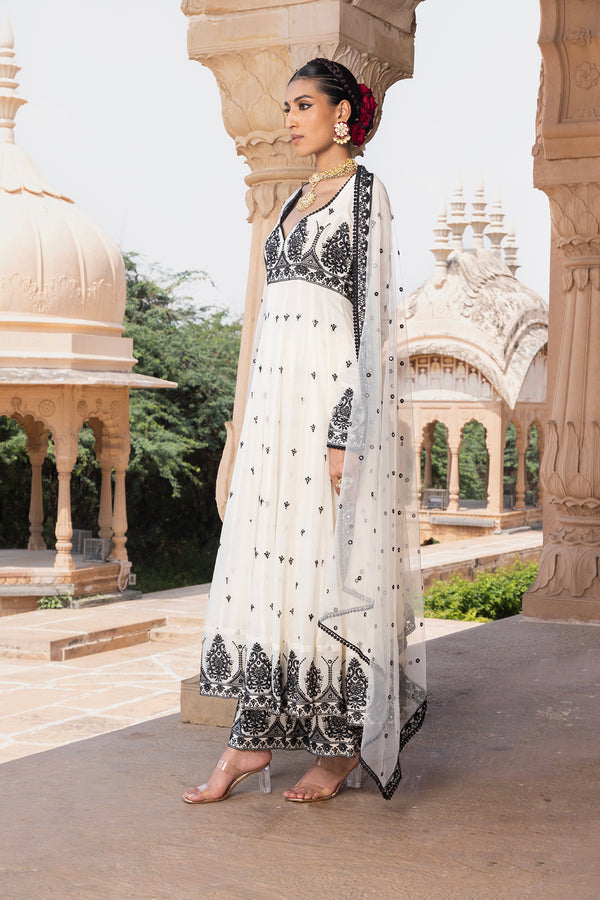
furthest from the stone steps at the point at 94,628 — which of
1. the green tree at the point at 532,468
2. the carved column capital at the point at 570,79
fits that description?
the green tree at the point at 532,468

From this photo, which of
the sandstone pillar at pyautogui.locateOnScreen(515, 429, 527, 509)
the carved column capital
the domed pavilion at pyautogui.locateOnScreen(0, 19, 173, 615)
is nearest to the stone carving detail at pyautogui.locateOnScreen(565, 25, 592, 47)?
the carved column capital

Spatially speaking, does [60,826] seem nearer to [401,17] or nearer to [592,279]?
[401,17]

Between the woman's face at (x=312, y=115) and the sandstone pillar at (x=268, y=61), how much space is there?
1.97 feet

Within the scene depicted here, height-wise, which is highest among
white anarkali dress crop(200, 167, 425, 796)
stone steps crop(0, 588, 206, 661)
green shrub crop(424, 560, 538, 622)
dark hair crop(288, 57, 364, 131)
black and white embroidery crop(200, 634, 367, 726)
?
dark hair crop(288, 57, 364, 131)

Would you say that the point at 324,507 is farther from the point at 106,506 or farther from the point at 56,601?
the point at 106,506

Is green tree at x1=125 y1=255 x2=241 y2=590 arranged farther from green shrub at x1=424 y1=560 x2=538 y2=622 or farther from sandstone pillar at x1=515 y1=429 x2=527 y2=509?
green shrub at x1=424 y1=560 x2=538 y2=622

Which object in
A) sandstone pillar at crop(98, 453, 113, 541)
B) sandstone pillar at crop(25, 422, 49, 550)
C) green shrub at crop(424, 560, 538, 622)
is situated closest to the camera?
green shrub at crop(424, 560, 538, 622)

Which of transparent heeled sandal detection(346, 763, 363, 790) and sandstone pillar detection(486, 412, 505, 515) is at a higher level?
sandstone pillar detection(486, 412, 505, 515)

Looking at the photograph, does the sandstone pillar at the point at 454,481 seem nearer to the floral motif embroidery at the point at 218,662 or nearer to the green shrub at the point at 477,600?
the green shrub at the point at 477,600

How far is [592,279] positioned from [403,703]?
130 inches

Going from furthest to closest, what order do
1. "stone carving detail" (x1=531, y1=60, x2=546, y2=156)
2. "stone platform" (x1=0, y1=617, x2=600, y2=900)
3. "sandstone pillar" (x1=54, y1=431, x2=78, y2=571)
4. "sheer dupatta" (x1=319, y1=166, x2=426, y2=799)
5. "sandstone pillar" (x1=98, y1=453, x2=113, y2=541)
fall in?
"sandstone pillar" (x1=98, y1=453, x2=113, y2=541) → "sandstone pillar" (x1=54, y1=431, x2=78, y2=571) → "stone carving detail" (x1=531, y1=60, x2=546, y2=156) → "sheer dupatta" (x1=319, y1=166, x2=426, y2=799) → "stone platform" (x1=0, y1=617, x2=600, y2=900)

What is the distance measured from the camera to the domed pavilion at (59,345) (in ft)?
37.8

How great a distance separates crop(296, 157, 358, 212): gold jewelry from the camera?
2482 millimetres

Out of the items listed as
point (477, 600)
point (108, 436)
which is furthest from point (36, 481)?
point (477, 600)
